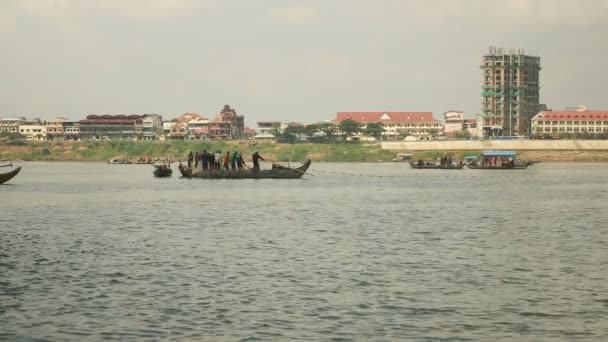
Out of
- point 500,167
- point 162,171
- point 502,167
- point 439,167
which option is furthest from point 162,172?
point 500,167

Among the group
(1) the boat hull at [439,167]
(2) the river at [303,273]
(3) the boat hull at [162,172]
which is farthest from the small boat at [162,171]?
(1) the boat hull at [439,167]

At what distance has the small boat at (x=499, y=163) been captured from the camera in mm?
132250

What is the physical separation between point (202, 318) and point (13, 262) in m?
11.6

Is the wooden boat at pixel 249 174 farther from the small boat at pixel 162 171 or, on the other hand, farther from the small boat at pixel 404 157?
the small boat at pixel 404 157

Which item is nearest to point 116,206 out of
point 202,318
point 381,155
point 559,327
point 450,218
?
point 450,218

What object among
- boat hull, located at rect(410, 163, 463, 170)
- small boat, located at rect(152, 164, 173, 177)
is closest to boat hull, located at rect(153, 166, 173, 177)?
small boat, located at rect(152, 164, 173, 177)

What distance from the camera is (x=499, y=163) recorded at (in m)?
143

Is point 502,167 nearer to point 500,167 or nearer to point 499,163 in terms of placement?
point 500,167

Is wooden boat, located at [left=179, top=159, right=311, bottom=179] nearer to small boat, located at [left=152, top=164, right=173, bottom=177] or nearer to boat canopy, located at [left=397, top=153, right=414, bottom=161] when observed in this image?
small boat, located at [left=152, top=164, right=173, bottom=177]

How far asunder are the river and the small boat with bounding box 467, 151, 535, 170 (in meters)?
75.6

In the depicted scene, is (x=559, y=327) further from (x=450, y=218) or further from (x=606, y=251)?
(x=450, y=218)

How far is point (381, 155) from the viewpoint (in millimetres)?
199375

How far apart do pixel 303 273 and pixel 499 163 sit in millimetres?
118302

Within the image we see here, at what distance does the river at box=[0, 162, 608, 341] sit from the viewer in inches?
834
